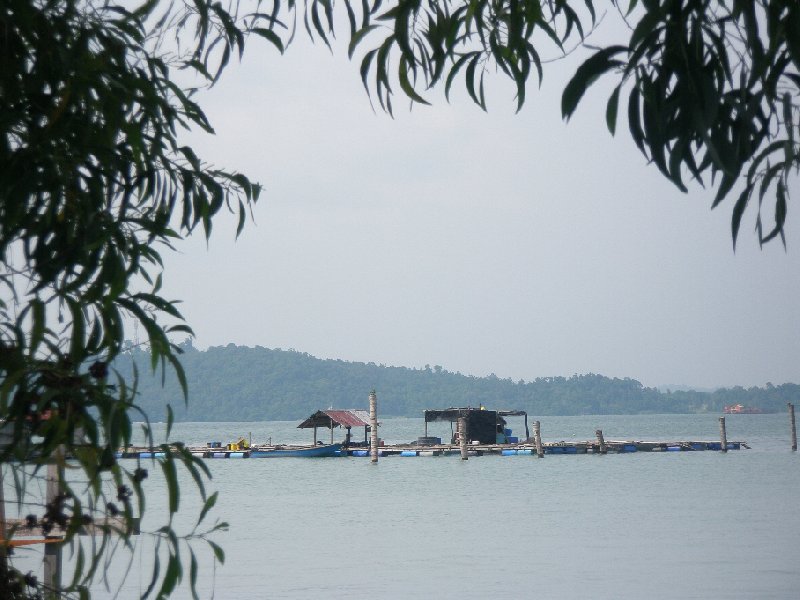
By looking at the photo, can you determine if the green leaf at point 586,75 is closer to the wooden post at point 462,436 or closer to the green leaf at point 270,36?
the green leaf at point 270,36

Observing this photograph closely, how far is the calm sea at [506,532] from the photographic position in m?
14.5

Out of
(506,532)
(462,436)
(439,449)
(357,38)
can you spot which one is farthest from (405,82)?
(439,449)

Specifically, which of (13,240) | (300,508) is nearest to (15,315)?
(13,240)

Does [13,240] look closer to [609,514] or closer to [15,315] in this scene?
[15,315]

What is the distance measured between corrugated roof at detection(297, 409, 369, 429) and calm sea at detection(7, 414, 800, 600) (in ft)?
5.74

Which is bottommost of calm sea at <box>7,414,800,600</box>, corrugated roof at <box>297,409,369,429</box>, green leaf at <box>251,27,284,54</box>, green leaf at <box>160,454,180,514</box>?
calm sea at <box>7,414,800,600</box>

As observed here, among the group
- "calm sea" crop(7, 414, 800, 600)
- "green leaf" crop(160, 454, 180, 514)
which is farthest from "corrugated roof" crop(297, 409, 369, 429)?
"green leaf" crop(160, 454, 180, 514)

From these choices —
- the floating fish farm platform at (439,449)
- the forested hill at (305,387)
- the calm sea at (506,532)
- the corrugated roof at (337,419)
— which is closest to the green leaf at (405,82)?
the calm sea at (506,532)

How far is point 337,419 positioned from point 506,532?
59.9ft

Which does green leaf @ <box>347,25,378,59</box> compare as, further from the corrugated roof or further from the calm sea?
the corrugated roof

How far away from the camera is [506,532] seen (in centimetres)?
2114

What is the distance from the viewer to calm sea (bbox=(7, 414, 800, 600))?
47.7 feet

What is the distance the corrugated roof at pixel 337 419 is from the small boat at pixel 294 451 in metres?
1.24

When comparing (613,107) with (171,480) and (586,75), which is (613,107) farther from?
(171,480)
